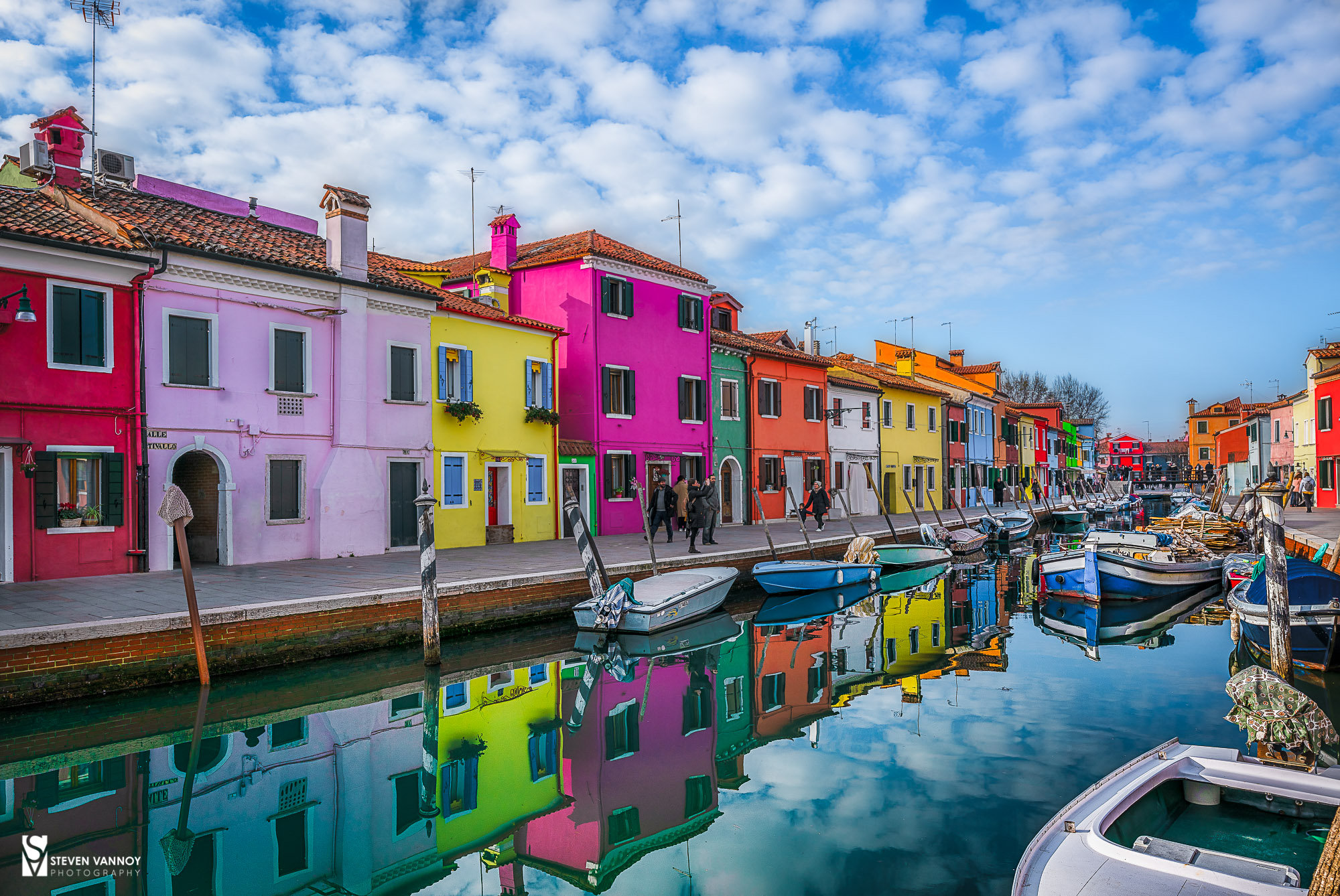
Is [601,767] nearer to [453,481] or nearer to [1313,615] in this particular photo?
[1313,615]

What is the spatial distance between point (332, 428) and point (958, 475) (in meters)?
35.3

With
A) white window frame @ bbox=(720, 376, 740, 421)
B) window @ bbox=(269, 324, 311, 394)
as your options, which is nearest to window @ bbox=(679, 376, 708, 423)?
white window frame @ bbox=(720, 376, 740, 421)

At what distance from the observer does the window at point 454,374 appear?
67.0 feet

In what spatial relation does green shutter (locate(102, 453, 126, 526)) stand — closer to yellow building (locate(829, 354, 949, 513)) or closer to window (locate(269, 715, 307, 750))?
window (locate(269, 715, 307, 750))

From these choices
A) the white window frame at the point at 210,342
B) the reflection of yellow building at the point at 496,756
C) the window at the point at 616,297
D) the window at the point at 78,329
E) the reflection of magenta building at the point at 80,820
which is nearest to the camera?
the reflection of magenta building at the point at 80,820

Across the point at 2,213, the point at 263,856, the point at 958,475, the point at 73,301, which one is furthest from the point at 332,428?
the point at 958,475

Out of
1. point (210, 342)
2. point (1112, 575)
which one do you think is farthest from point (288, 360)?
point (1112, 575)

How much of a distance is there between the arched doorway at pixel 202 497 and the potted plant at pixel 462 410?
5.44 meters

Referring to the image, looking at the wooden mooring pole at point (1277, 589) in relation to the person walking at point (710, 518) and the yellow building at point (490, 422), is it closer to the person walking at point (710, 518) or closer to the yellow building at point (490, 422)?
the person walking at point (710, 518)

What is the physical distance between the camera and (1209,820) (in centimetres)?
568

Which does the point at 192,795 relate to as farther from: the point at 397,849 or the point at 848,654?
the point at 848,654

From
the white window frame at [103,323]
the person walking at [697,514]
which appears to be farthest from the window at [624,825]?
the white window frame at [103,323]

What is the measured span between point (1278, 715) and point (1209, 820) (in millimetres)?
1271

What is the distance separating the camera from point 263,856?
6.25 m
